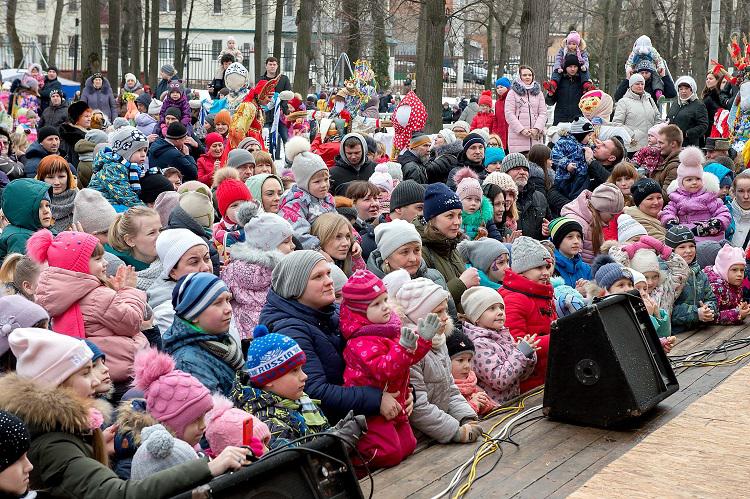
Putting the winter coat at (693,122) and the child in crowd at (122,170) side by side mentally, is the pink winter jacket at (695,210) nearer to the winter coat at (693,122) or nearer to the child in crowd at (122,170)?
the child in crowd at (122,170)

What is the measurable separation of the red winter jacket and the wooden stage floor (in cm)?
57

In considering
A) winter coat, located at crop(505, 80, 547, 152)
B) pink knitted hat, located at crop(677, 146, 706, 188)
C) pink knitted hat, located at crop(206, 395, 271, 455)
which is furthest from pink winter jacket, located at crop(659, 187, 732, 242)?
pink knitted hat, located at crop(206, 395, 271, 455)

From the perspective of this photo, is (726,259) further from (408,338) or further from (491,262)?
(408,338)

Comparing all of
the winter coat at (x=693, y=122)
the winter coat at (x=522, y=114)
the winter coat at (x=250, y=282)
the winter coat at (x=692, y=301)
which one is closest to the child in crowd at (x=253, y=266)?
the winter coat at (x=250, y=282)

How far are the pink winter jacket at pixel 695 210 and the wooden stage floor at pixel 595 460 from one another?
4.09m

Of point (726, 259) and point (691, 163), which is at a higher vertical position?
point (691, 163)

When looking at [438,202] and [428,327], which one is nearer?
[428,327]

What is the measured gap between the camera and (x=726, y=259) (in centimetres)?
985

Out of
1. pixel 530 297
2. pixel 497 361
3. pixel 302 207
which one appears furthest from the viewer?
pixel 302 207

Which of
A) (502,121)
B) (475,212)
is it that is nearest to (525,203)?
(475,212)

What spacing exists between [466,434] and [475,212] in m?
4.24

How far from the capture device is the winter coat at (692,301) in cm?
953

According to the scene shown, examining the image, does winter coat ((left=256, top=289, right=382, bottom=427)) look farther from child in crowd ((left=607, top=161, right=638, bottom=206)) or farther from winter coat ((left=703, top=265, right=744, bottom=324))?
child in crowd ((left=607, top=161, right=638, bottom=206))

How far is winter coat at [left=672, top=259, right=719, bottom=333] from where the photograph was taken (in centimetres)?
953
